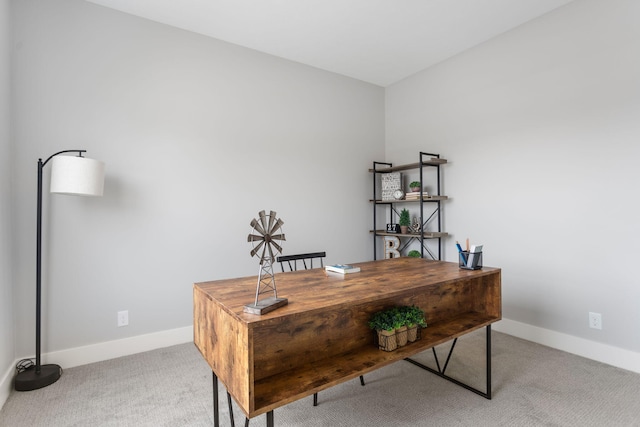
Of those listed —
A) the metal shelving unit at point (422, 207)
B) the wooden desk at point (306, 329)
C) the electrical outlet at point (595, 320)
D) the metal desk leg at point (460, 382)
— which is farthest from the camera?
the metal shelving unit at point (422, 207)

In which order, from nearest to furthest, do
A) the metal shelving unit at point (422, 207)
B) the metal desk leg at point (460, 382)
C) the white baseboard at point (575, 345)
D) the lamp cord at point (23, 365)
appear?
the metal desk leg at point (460, 382) < the lamp cord at point (23, 365) < the white baseboard at point (575, 345) < the metal shelving unit at point (422, 207)

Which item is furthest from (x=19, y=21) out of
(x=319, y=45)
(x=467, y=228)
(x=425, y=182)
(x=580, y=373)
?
(x=580, y=373)

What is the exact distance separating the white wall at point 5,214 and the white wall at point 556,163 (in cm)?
387

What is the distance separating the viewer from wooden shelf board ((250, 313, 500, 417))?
1208 mm

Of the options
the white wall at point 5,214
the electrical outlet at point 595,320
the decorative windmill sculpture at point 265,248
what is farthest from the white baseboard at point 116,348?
Answer: the electrical outlet at point 595,320

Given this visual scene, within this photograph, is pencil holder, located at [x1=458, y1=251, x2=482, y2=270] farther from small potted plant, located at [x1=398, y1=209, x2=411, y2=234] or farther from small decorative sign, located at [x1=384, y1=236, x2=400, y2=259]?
small decorative sign, located at [x1=384, y1=236, x2=400, y2=259]

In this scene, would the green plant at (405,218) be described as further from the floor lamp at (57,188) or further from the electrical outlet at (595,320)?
the floor lamp at (57,188)

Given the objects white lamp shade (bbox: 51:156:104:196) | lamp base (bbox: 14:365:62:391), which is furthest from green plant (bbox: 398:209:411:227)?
lamp base (bbox: 14:365:62:391)

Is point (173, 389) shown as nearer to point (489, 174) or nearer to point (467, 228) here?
point (467, 228)

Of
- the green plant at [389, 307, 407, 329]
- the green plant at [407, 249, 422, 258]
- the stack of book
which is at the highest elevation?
the stack of book

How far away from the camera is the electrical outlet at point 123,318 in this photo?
2.72m

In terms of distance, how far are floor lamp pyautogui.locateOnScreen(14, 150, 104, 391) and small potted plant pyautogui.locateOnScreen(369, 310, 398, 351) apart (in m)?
2.10

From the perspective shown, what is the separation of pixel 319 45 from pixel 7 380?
369 centimetres

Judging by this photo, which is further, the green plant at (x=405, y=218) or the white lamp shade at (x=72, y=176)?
the green plant at (x=405, y=218)
